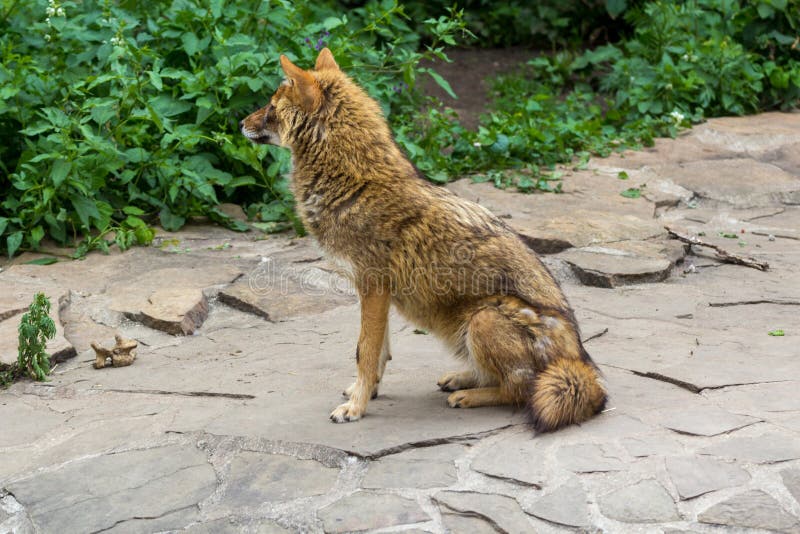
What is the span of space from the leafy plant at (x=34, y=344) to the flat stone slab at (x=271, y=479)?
1702 millimetres

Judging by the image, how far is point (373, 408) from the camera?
5.09 meters

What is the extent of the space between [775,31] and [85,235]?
8.44 meters

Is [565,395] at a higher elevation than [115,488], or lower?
higher

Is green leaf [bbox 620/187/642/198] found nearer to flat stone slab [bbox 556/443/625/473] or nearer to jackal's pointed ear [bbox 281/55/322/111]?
jackal's pointed ear [bbox 281/55/322/111]

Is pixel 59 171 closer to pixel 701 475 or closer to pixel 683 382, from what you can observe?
pixel 683 382

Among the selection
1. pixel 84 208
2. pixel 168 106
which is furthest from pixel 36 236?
pixel 168 106

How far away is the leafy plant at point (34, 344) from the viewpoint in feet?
18.1

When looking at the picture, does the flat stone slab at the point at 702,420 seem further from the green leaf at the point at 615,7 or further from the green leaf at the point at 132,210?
the green leaf at the point at 615,7

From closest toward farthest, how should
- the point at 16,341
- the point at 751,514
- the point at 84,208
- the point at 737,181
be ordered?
the point at 751,514, the point at 16,341, the point at 84,208, the point at 737,181

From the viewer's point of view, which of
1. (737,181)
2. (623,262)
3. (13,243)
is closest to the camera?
(623,262)

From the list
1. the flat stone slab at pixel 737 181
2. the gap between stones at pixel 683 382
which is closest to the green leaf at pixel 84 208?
the gap between stones at pixel 683 382

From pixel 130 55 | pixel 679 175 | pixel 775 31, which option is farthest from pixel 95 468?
pixel 775 31

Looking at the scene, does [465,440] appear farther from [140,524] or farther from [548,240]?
[548,240]

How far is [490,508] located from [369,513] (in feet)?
1.65
